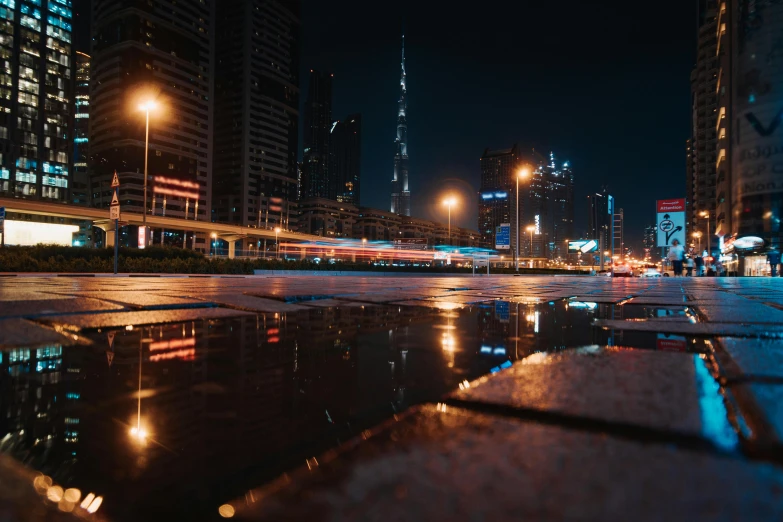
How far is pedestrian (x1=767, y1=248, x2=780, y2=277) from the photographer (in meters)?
47.1

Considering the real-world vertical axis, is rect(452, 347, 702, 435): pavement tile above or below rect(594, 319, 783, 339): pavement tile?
above

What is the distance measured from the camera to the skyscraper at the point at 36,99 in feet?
320

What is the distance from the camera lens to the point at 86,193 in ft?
431

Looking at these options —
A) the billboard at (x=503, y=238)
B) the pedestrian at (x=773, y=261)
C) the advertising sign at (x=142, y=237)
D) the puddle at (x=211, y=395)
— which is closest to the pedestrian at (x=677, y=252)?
the billboard at (x=503, y=238)

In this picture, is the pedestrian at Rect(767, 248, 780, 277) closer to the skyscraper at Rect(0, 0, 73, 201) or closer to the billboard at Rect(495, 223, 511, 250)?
the billboard at Rect(495, 223, 511, 250)

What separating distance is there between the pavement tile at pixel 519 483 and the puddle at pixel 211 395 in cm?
14

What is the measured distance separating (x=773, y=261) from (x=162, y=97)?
13626cm

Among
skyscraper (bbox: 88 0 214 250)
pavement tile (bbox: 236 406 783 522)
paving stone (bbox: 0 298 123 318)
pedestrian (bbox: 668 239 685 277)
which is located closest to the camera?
pavement tile (bbox: 236 406 783 522)

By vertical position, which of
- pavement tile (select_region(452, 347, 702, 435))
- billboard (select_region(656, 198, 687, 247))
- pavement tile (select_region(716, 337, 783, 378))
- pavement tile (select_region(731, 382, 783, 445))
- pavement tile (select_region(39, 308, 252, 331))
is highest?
billboard (select_region(656, 198, 687, 247))

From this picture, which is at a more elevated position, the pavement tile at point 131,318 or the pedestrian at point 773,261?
the pedestrian at point 773,261

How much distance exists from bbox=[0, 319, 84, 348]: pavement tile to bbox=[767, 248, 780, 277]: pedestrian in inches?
2410

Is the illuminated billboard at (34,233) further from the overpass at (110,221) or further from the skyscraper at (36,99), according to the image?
the skyscraper at (36,99)

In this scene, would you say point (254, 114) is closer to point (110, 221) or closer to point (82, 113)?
point (82, 113)

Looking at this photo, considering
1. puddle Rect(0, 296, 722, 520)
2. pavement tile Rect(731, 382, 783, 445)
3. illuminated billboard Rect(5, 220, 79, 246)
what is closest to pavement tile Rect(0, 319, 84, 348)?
puddle Rect(0, 296, 722, 520)
